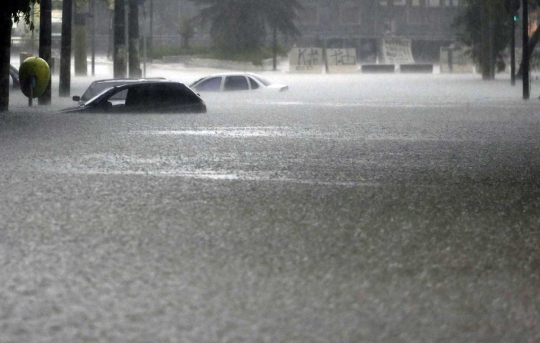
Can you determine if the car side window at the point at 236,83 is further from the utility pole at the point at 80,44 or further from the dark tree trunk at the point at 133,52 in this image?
the utility pole at the point at 80,44

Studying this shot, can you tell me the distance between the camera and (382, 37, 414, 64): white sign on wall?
8775cm

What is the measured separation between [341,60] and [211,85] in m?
38.9

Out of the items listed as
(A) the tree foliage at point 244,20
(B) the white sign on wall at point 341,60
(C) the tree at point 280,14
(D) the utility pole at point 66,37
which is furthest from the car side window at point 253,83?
(C) the tree at point 280,14

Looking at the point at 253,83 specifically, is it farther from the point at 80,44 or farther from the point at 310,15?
the point at 310,15

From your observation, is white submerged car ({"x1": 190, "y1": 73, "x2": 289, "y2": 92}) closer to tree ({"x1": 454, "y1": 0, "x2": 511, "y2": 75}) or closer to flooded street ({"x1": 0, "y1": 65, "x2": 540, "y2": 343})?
flooded street ({"x1": 0, "y1": 65, "x2": 540, "y2": 343})

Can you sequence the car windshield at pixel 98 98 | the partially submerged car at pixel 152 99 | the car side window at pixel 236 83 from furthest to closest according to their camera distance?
the car side window at pixel 236 83 → the partially submerged car at pixel 152 99 → the car windshield at pixel 98 98

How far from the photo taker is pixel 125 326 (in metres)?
6.33

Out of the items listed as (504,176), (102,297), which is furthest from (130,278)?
(504,176)

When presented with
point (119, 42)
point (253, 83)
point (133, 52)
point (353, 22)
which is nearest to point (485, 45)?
point (133, 52)

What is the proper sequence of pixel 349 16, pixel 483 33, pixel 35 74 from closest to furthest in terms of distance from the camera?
pixel 35 74 < pixel 483 33 < pixel 349 16

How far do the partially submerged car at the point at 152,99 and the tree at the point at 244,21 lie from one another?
56452 mm

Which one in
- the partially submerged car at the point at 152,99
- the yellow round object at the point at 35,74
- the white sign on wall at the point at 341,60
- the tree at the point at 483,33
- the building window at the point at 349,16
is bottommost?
the partially submerged car at the point at 152,99

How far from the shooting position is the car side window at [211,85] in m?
39.7

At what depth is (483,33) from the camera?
60719 mm
